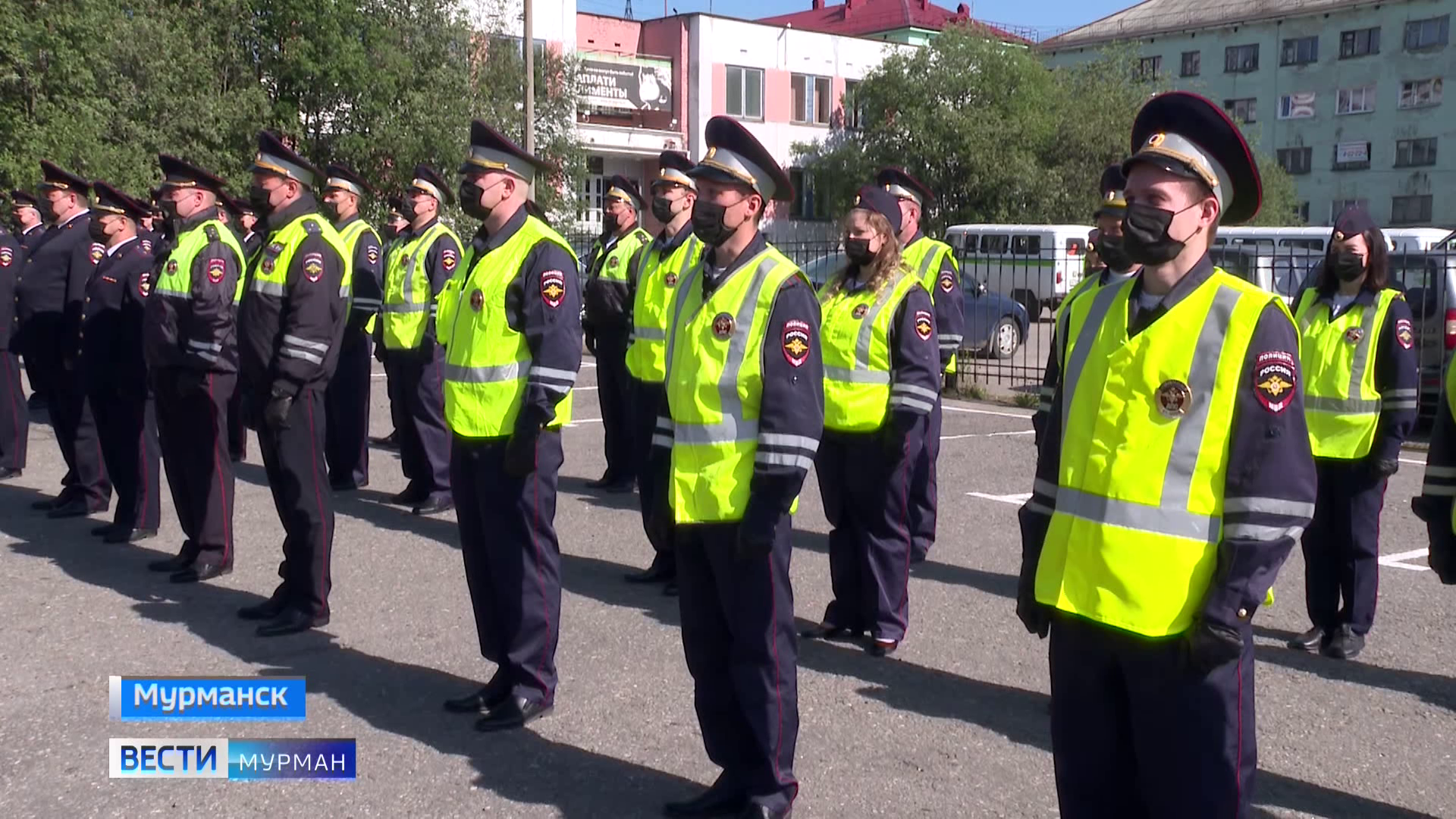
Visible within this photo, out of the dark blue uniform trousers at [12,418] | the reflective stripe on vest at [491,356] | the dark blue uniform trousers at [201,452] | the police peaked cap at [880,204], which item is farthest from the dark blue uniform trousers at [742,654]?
the dark blue uniform trousers at [12,418]

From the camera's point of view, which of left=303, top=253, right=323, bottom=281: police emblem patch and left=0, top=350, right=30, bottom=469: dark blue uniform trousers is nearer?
left=303, top=253, right=323, bottom=281: police emblem patch

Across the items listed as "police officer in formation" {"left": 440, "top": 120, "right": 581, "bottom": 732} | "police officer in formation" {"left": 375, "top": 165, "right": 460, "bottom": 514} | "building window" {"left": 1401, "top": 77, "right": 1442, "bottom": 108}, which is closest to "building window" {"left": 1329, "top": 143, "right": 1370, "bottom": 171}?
"building window" {"left": 1401, "top": 77, "right": 1442, "bottom": 108}

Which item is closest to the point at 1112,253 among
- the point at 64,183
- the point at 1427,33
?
the point at 64,183

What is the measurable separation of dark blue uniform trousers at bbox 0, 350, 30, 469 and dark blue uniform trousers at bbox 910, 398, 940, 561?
22.6 ft

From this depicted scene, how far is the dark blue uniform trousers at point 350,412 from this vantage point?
401 inches

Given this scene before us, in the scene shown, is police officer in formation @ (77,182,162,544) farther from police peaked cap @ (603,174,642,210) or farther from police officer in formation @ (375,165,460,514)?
police peaked cap @ (603,174,642,210)

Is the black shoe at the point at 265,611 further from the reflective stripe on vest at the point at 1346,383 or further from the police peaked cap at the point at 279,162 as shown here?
the reflective stripe on vest at the point at 1346,383

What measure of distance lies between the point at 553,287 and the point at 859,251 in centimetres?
159

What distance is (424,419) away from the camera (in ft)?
31.7

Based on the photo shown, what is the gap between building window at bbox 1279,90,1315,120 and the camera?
5575cm

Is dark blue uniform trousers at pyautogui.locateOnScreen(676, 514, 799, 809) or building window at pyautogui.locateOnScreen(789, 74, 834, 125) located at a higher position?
building window at pyautogui.locateOnScreen(789, 74, 834, 125)

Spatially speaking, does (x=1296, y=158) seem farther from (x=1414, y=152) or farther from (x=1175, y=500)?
(x=1175, y=500)

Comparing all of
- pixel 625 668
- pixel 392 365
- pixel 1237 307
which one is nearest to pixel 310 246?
pixel 625 668

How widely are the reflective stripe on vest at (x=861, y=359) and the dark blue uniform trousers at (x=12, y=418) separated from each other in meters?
7.06
